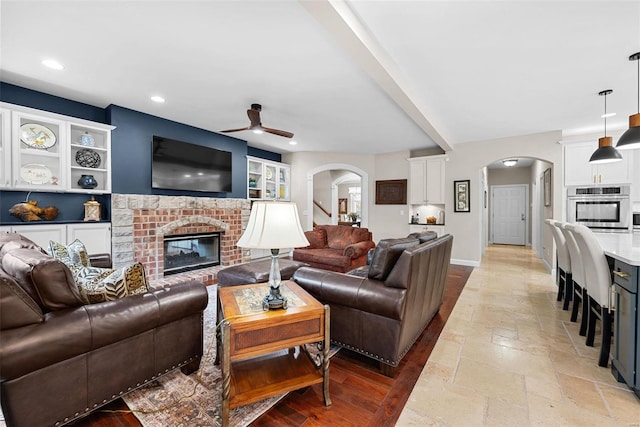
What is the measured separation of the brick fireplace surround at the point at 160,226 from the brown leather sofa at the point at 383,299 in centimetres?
287

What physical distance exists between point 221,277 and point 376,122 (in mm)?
3388

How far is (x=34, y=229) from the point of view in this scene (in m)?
3.18

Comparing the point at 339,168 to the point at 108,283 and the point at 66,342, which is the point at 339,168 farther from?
the point at 66,342

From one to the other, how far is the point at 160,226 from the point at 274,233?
3.54m

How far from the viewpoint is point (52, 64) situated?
2.80 m

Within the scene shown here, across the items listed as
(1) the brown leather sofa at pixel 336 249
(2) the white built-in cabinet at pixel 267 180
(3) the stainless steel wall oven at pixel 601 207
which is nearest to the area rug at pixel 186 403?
(1) the brown leather sofa at pixel 336 249

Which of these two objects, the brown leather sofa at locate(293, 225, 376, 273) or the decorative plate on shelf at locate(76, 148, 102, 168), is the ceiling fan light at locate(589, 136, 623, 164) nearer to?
the brown leather sofa at locate(293, 225, 376, 273)

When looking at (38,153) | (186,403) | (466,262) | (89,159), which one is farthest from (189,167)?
(466,262)

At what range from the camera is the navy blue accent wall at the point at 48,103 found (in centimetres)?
324

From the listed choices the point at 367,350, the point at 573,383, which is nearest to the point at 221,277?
the point at 367,350

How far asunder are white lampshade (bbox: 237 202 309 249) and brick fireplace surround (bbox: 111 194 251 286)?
318 cm

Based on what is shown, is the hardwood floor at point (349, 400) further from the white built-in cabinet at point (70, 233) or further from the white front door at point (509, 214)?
the white front door at point (509, 214)

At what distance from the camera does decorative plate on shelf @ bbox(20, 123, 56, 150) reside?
3.22 m

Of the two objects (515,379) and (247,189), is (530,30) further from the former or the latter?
(247,189)
